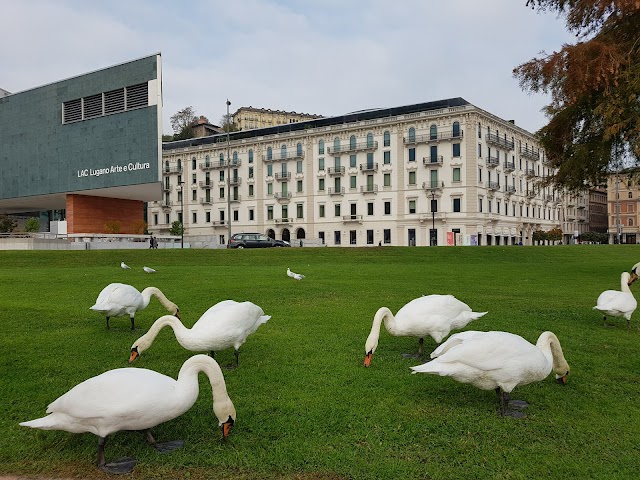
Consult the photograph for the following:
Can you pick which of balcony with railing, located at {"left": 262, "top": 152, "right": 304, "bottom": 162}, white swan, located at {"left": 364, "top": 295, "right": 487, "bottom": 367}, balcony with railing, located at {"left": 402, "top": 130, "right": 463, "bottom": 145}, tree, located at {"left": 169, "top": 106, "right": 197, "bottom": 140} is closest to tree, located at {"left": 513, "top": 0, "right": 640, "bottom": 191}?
white swan, located at {"left": 364, "top": 295, "right": 487, "bottom": 367}

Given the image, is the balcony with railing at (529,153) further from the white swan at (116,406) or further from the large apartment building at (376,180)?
the white swan at (116,406)

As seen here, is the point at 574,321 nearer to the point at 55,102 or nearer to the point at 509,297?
the point at 509,297

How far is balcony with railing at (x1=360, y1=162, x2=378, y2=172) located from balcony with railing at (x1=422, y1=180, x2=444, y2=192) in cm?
780

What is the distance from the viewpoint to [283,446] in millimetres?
4555

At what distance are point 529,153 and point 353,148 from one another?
95.9 ft

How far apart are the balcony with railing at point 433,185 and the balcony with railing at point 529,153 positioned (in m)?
18.8

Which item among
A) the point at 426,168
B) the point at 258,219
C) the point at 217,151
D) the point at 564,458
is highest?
the point at 217,151

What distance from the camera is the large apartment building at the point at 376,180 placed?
2613 inches

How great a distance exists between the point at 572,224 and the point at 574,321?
101m

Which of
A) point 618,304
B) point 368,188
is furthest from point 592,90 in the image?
point 368,188

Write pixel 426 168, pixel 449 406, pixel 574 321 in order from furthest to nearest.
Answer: pixel 426 168, pixel 574 321, pixel 449 406

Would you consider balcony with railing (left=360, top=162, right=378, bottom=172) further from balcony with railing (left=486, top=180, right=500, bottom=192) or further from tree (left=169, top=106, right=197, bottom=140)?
tree (left=169, top=106, right=197, bottom=140)

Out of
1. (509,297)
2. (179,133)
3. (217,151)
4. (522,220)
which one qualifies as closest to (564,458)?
(509,297)

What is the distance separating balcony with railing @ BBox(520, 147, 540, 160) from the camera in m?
77.0
